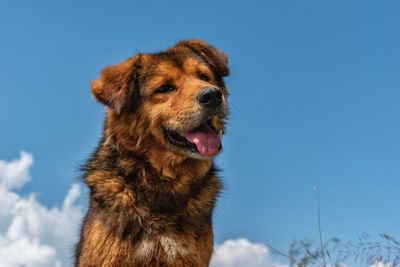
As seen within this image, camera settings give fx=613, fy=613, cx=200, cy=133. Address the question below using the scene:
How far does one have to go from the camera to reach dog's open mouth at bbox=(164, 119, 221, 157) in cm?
644

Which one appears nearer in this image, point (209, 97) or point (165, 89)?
point (209, 97)

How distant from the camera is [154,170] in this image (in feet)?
Answer: 21.2

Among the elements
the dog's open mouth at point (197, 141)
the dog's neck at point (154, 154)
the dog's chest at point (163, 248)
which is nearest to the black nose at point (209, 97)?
the dog's open mouth at point (197, 141)

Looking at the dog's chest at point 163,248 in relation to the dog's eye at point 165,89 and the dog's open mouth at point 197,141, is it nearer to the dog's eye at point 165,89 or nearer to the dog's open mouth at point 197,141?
the dog's open mouth at point 197,141

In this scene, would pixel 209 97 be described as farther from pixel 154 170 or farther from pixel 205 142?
pixel 154 170

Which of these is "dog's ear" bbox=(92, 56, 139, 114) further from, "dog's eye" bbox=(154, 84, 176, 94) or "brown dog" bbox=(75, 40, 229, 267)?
"dog's eye" bbox=(154, 84, 176, 94)

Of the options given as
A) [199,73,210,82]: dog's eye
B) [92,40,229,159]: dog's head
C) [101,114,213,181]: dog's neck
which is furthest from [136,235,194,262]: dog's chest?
[199,73,210,82]: dog's eye

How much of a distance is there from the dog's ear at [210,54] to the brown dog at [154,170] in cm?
64

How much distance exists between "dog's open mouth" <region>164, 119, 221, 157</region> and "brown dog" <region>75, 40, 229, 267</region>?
0.01m

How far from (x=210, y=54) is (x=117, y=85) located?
149cm

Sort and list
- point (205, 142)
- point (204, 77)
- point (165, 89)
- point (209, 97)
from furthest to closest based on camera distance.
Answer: point (204, 77) → point (165, 89) → point (205, 142) → point (209, 97)

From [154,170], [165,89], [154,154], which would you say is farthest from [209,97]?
[154,170]

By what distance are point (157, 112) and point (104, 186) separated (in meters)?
0.96

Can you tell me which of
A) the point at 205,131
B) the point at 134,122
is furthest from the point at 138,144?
the point at 205,131
